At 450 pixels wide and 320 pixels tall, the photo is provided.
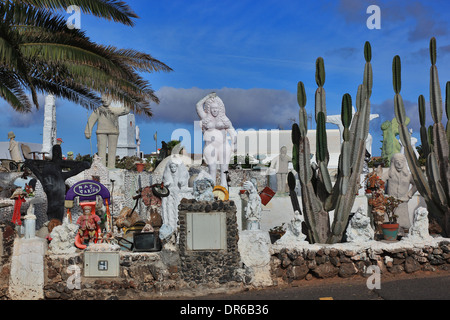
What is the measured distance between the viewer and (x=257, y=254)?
7.69 m

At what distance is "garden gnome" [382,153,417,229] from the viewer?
10844 mm

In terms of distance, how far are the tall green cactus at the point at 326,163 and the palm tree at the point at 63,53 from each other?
3800mm

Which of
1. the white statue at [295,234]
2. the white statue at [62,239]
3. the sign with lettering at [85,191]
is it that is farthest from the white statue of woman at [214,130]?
the white statue at [62,239]

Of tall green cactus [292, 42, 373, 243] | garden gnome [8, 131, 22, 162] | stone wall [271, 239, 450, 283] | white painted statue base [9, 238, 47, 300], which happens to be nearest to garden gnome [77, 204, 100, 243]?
white painted statue base [9, 238, 47, 300]

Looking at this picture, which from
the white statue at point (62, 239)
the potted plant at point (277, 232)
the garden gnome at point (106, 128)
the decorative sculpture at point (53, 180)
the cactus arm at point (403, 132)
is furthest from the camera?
the garden gnome at point (106, 128)

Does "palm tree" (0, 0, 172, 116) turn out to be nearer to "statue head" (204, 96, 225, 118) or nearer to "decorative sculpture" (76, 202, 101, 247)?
"statue head" (204, 96, 225, 118)

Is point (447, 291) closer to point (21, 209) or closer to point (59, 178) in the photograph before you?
point (59, 178)

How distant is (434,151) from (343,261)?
9.99 ft

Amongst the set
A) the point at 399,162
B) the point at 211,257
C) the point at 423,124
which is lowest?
the point at 211,257

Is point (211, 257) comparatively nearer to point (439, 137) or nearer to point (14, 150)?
point (439, 137)

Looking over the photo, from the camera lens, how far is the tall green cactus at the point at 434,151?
9.02 m

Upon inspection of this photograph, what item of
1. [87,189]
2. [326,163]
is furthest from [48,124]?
[326,163]

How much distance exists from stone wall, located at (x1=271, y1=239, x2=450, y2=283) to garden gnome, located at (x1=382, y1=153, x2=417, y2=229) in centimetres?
301

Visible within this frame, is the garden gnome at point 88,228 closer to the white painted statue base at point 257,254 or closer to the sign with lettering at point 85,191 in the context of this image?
the sign with lettering at point 85,191
